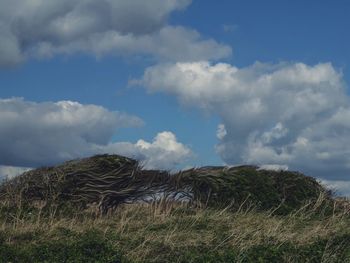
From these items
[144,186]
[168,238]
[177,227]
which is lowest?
[168,238]

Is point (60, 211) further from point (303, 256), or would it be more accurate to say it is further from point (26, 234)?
point (303, 256)

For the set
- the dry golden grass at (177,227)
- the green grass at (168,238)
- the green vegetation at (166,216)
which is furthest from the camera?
→ the dry golden grass at (177,227)

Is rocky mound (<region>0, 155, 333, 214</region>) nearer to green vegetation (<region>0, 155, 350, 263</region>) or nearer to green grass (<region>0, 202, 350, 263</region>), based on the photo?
green vegetation (<region>0, 155, 350, 263</region>)

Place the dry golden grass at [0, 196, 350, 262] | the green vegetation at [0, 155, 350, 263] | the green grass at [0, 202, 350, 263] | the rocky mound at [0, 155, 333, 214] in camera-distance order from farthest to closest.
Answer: the rocky mound at [0, 155, 333, 214] → the dry golden grass at [0, 196, 350, 262] → the green vegetation at [0, 155, 350, 263] → the green grass at [0, 202, 350, 263]

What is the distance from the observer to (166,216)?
1642 cm

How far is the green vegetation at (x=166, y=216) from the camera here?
12.7 m

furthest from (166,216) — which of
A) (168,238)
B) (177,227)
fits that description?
(168,238)

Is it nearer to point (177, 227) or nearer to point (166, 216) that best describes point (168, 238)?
point (177, 227)

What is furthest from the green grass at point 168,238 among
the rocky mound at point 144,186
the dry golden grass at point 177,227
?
the rocky mound at point 144,186

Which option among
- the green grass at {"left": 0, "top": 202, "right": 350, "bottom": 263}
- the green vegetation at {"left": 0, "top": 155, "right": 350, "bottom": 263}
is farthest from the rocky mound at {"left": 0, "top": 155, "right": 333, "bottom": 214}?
the green grass at {"left": 0, "top": 202, "right": 350, "bottom": 263}

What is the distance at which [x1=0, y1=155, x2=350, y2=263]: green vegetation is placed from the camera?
12.7 m

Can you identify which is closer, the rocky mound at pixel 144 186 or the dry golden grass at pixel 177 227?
the dry golden grass at pixel 177 227

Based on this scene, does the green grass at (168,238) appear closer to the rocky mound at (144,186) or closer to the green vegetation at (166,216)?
the green vegetation at (166,216)

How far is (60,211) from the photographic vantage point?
1673 cm
